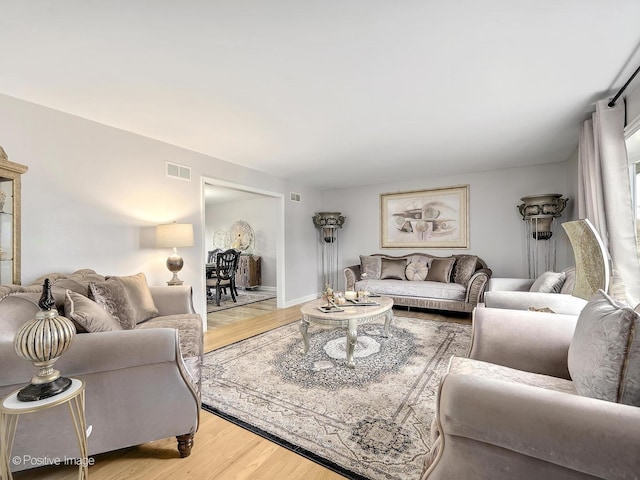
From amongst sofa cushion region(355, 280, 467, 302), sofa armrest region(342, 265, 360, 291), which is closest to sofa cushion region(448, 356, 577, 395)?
sofa cushion region(355, 280, 467, 302)

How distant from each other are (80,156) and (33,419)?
234cm

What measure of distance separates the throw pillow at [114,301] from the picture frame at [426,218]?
14.9 feet

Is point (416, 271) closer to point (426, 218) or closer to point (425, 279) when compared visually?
point (425, 279)

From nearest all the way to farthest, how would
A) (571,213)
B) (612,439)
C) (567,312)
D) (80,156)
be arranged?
(612,439)
(567,312)
(80,156)
(571,213)

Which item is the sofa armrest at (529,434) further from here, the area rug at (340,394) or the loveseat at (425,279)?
the loveseat at (425,279)

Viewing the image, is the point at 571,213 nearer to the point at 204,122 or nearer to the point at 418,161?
the point at 418,161

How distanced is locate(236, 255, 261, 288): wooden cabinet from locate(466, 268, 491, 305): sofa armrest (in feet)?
16.2

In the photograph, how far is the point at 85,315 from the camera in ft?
5.16

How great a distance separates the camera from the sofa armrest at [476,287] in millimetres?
4043

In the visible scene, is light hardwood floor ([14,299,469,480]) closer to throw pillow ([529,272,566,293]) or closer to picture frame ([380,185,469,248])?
throw pillow ([529,272,566,293])

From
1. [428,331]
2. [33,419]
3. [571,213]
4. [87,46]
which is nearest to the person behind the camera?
[33,419]

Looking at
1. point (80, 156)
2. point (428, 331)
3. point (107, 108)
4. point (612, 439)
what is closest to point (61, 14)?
point (107, 108)

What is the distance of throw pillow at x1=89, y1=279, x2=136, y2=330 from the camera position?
1.99m

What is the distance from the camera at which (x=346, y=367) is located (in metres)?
2.54
